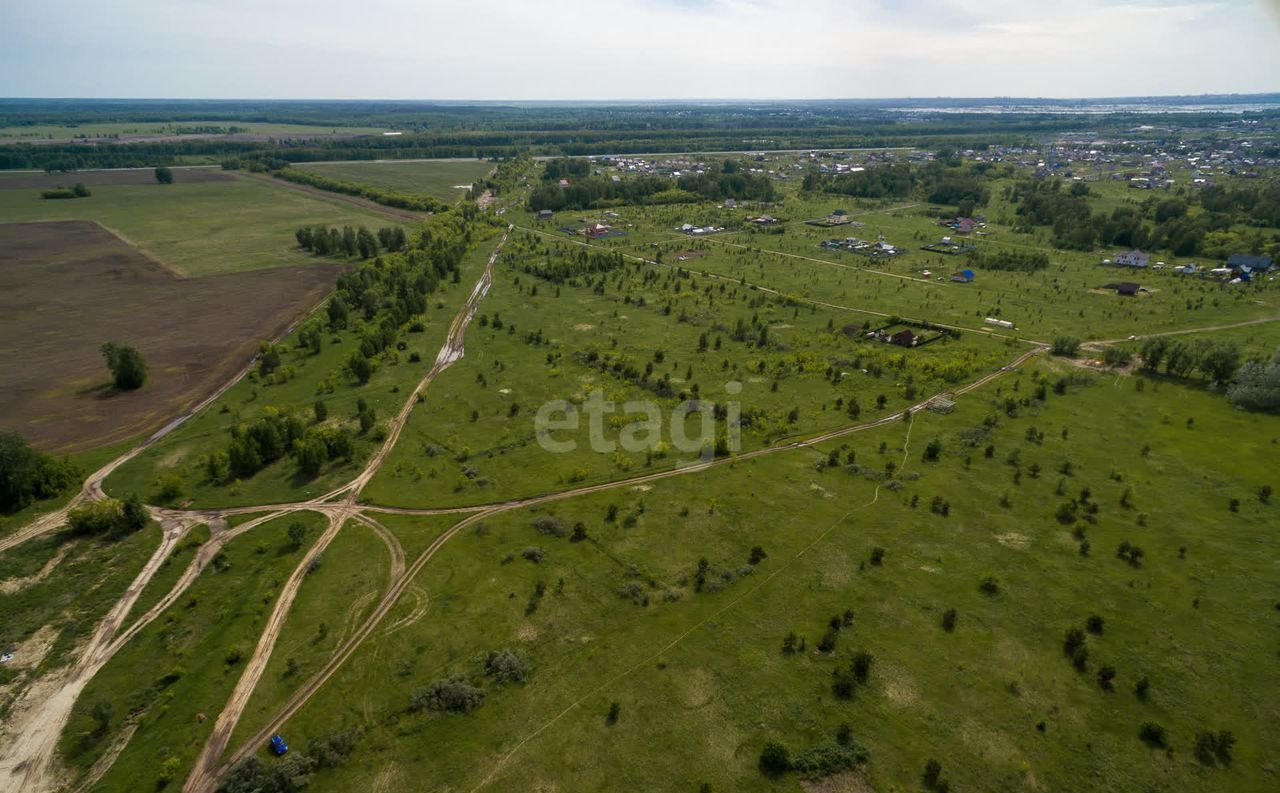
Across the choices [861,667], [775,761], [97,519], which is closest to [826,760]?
[775,761]

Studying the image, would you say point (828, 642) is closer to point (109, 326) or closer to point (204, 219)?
point (109, 326)

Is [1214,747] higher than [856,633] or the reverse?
the reverse

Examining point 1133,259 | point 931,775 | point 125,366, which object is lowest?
point 931,775

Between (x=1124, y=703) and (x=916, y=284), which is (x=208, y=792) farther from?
(x=916, y=284)

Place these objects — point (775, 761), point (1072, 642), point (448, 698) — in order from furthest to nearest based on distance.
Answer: point (1072, 642), point (448, 698), point (775, 761)

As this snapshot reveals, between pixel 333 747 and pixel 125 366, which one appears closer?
pixel 333 747
